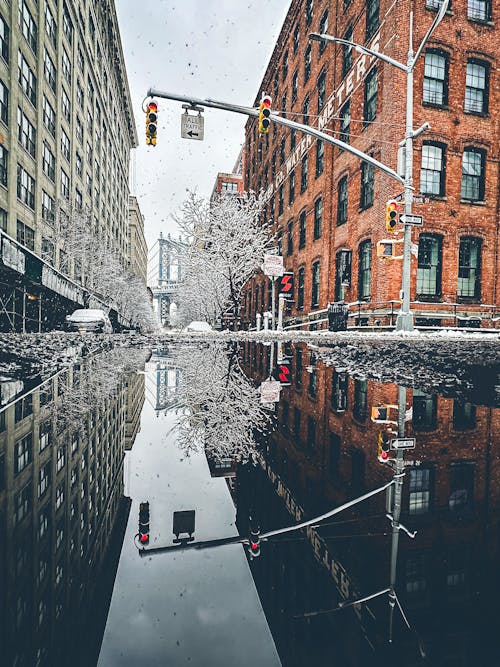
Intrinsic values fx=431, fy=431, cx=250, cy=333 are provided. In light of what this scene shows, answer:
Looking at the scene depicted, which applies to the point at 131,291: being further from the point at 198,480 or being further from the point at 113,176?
the point at 198,480

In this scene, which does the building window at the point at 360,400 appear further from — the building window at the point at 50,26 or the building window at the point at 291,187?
the building window at the point at 50,26

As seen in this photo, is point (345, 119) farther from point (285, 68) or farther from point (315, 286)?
point (285, 68)

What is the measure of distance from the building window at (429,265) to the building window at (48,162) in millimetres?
28702

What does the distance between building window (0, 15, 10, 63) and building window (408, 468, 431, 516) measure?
32.5 meters

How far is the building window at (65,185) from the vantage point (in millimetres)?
39031

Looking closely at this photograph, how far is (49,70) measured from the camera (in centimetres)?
3466

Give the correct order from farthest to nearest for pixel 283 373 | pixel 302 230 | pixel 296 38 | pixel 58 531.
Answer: pixel 296 38 → pixel 302 230 → pixel 283 373 → pixel 58 531

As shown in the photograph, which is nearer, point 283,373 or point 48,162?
point 283,373

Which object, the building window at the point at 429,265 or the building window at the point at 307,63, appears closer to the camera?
the building window at the point at 429,265

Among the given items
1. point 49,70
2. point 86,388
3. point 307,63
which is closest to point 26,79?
point 49,70

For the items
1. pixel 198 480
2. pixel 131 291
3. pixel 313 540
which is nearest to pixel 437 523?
pixel 313 540

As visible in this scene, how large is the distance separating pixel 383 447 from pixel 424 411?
1243 millimetres

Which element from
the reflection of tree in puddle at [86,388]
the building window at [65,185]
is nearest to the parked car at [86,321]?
the reflection of tree in puddle at [86,388]

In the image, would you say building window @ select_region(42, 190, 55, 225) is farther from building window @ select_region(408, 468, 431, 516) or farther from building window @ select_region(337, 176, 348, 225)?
building window @ select_region(408, 468, 431, 516)
